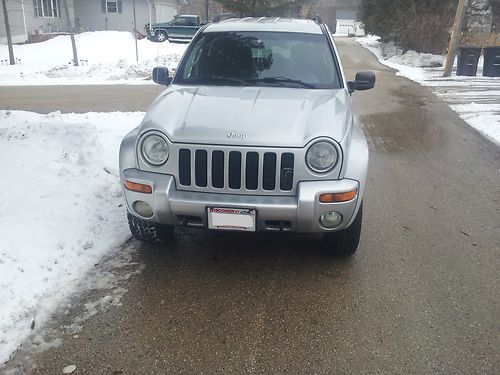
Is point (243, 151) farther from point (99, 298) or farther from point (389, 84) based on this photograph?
point (389, 84)

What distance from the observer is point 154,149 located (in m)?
3.46

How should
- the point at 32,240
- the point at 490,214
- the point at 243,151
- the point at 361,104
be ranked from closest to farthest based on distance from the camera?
the point at 243,151 → the point at 32,240 → the point at 490,214 → the point at 361,104

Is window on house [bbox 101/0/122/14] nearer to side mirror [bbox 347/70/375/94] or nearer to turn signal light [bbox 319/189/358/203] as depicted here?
side mirror [bbox 347/70/375/94]

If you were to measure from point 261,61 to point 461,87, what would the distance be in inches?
473

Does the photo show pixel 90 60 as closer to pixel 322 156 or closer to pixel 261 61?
pixel 261 61

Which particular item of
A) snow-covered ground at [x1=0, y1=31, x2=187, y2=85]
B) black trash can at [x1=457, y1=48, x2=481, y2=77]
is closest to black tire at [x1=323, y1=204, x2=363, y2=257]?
snow-covered ground at [x1=0, y1=31, x2=187, y2=85]

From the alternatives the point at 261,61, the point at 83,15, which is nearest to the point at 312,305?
the point at 261,61

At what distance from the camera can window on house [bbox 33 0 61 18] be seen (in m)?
31.1

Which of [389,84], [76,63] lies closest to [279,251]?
[389,84]

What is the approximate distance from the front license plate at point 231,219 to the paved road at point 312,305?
1.67 feet

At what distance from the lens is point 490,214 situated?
4996 millimetres

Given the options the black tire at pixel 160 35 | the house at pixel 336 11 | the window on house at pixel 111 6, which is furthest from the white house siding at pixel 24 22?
the house at pixel 336 11

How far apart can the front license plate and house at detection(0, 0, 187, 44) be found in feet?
94.4

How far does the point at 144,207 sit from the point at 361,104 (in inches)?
370
